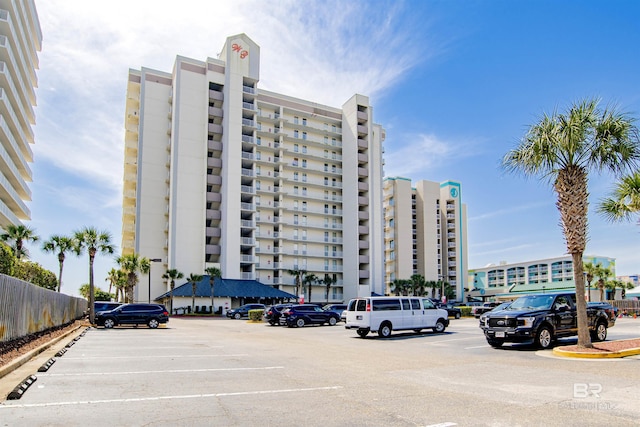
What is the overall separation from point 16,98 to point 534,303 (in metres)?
59.2

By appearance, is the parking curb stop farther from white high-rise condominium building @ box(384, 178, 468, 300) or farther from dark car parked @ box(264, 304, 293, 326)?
white high-rise condominium building @ box(384, 178, 468, 300)

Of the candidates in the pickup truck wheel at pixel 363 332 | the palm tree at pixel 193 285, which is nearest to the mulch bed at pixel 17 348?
the pickup truck wheel at pixel 363 332

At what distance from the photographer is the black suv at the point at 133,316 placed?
106 ft

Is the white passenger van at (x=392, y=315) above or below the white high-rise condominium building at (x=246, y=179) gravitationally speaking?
below

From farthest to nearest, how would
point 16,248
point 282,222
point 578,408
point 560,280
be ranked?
point 560,280 → point 282,222 → point 16,248 → point 578,408

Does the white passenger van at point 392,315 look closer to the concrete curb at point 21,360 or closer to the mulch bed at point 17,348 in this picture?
the concrete curb at point 21,360

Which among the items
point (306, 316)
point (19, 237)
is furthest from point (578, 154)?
point (19, 237)

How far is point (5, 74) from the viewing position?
5097 centimetres

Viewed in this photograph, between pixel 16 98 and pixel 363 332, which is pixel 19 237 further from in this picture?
pixel 363 332

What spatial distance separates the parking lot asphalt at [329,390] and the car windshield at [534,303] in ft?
6.13

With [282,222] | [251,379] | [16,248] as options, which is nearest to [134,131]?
[282,222]

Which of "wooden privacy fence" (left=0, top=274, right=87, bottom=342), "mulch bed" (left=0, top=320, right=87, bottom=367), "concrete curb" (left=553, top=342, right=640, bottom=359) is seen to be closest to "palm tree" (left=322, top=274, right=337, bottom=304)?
"wooden privacy fence" (left=0, top=274, right=87, bottom=342)

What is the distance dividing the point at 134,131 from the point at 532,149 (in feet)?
242

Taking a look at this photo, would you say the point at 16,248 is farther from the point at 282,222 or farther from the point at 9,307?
the point at 282,222
